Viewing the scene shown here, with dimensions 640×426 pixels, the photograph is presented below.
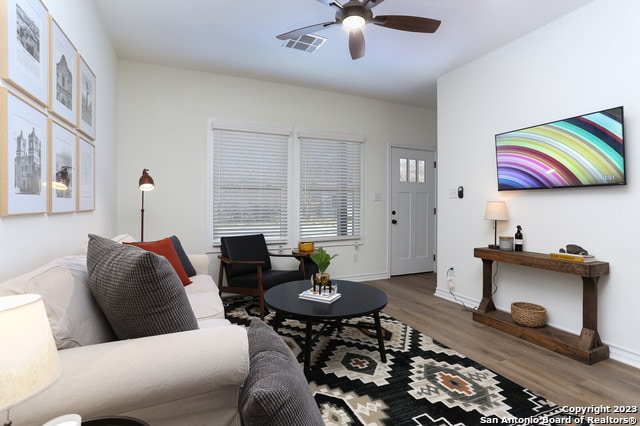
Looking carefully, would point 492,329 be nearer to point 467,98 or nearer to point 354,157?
point 467,98

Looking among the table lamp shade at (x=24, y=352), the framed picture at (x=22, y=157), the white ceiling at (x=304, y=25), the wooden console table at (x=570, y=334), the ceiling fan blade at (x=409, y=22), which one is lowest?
the wooden console table at (x=570, y=334)

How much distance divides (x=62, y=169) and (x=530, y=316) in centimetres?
361

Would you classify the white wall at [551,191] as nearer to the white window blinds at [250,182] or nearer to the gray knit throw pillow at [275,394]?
the white window blinds at [250,182]

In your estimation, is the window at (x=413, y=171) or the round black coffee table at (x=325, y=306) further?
the window at (x=413, y=171)

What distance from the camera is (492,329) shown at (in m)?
2.95

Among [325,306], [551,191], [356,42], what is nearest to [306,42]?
[356,42]

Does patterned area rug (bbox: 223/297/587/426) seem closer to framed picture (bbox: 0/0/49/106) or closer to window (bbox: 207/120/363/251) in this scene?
window (bbox: 207/120/363/251)

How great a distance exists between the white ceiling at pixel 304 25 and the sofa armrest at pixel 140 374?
2580 mm

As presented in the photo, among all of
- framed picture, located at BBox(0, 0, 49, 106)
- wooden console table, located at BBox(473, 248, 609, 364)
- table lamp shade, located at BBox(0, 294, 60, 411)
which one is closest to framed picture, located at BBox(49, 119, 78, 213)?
framed picture, located at BBox(0, 0, 49, 106)

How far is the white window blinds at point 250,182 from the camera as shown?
155 inches

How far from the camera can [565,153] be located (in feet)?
8.77

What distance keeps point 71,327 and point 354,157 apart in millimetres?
4112

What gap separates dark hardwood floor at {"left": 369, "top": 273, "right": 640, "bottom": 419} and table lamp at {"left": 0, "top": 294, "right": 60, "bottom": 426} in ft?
7.81

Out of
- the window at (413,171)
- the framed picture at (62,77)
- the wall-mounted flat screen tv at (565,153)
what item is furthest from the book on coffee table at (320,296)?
the window at (413,171)
